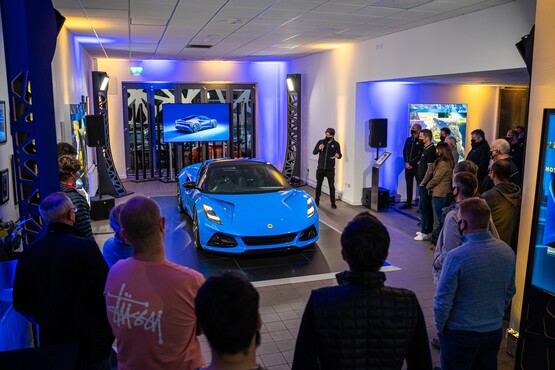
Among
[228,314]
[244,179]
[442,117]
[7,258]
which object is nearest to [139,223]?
[228,314]

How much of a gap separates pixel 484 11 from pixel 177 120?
9.03m

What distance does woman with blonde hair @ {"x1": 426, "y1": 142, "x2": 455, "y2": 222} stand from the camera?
22.3 feet

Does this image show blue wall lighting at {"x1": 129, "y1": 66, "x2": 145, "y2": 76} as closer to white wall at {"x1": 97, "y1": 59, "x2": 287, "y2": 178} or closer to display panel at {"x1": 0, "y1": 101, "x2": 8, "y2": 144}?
white wall at {"x1": 97, "y1": 59, "x2": 287, "y2": 178}

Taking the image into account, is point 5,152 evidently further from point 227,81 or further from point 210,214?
point 227,81

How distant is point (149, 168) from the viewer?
14.4 meters

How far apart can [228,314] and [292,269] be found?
4644 mm

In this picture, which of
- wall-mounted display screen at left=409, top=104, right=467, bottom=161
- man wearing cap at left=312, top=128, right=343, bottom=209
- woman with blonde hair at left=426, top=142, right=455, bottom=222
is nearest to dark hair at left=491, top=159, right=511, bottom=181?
woman with blonde hair at left=426, top=142, right=455, bottom=222

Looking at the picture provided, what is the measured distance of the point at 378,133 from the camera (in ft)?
31.1

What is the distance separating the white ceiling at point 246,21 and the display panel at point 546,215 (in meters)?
3.15

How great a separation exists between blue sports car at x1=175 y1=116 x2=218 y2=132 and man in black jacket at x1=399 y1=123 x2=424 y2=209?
6183 mm

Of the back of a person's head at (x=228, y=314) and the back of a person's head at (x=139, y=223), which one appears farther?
the back of a person's head at (x=139, y=223)

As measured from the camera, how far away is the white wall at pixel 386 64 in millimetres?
5949

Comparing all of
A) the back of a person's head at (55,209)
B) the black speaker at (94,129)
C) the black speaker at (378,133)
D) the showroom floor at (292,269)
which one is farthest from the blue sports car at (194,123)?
the back of a person's head at (55,209)

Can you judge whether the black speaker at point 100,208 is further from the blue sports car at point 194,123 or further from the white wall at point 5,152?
the blue sports car at point 194,123
